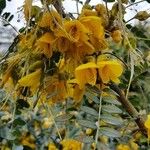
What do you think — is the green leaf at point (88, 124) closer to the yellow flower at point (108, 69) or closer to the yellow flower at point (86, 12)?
the yellow flower at point (108, 69)

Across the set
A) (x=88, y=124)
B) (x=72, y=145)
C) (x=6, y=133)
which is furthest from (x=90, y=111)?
(x=6, y=133)

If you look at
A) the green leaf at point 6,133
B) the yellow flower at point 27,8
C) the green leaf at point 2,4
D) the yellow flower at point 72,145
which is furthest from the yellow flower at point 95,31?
the green leaf at point 6,133

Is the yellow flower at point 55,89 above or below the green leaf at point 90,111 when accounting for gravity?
above

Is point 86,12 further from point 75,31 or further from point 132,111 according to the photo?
point 132,111

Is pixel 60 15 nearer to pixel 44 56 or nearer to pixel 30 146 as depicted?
pixel 44 56

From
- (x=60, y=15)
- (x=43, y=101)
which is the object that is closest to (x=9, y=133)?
(x=43, y=101)
